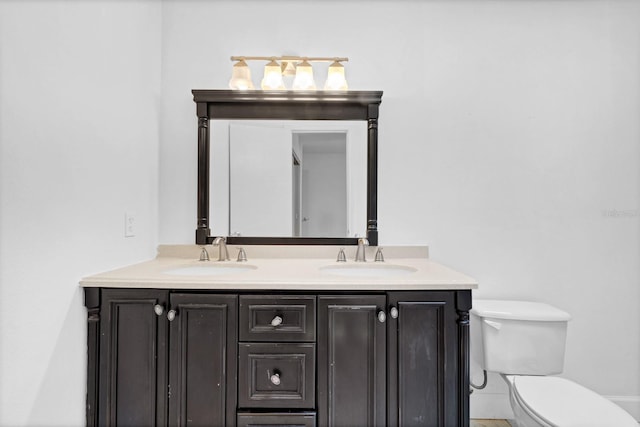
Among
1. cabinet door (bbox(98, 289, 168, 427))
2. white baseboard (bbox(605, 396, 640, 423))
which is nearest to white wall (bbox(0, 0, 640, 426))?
white baseboard (bbox(605, 396, 640, 423))

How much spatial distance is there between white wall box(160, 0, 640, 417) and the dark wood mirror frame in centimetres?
8

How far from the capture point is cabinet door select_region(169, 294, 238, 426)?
1.16 m

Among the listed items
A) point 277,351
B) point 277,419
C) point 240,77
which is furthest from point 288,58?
point 277,419

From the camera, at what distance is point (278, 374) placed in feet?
3.82

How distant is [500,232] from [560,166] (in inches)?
18.7

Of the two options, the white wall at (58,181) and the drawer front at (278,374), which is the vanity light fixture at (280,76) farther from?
the drawer front at (278,374)

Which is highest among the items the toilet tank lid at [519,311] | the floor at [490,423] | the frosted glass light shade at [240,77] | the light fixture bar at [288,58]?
the light fixture bar at [288,58]

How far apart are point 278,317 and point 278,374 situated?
0.66ft

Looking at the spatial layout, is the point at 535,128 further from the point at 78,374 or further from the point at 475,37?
the point at 78,374

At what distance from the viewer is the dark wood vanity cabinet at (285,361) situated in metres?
1.17

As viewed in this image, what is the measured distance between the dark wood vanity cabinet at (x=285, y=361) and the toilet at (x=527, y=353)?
43 centimetres

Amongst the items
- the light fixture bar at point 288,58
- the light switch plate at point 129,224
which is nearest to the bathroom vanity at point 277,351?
the light switch plate at point 129,224

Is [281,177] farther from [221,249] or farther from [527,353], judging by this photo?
[527,353]

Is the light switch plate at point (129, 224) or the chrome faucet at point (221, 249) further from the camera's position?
the chrome faucet at point (221, 249)
